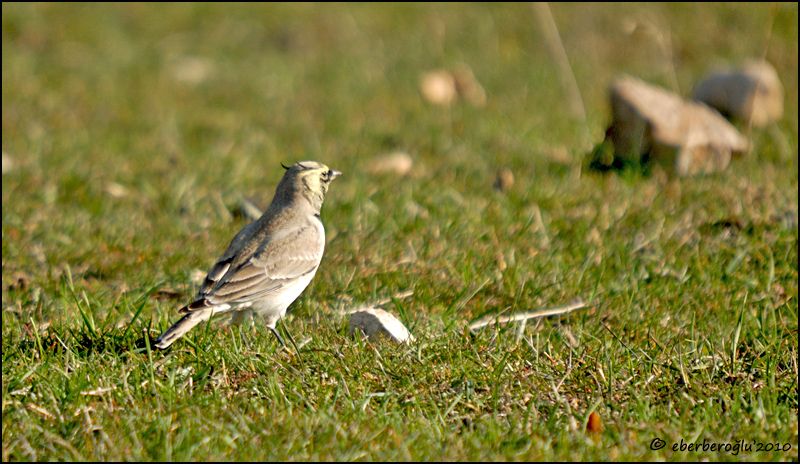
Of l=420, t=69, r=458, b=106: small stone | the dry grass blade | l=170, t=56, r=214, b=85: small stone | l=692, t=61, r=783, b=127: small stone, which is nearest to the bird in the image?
the dry grass blade

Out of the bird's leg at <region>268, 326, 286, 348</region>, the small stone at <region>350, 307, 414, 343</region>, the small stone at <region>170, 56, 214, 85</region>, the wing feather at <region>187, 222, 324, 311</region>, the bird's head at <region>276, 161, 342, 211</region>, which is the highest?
the bird's head at <region>276, 161, 342, 211</region>

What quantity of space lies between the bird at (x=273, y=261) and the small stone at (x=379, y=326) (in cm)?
37

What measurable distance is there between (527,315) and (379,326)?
100cm

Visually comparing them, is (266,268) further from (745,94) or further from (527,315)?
(745,94)

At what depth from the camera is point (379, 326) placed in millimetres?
5039

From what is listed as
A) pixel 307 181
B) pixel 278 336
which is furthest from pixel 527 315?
pixel 278 336

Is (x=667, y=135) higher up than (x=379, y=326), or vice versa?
(x=379, y=326)

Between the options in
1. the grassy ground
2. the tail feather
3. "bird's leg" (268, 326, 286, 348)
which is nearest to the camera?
the grassy ground

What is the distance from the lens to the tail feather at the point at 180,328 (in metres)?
4.66

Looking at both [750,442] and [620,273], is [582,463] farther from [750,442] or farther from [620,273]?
[620,273]

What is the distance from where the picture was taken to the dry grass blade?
5.52 meters

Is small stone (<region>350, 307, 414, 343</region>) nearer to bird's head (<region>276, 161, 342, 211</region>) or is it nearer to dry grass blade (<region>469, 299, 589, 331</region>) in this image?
dry grass blade (<region>469, 299, 589, 331</region>)

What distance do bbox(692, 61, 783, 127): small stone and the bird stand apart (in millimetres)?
4684

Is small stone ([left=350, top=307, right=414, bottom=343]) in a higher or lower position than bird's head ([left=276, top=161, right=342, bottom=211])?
lower
